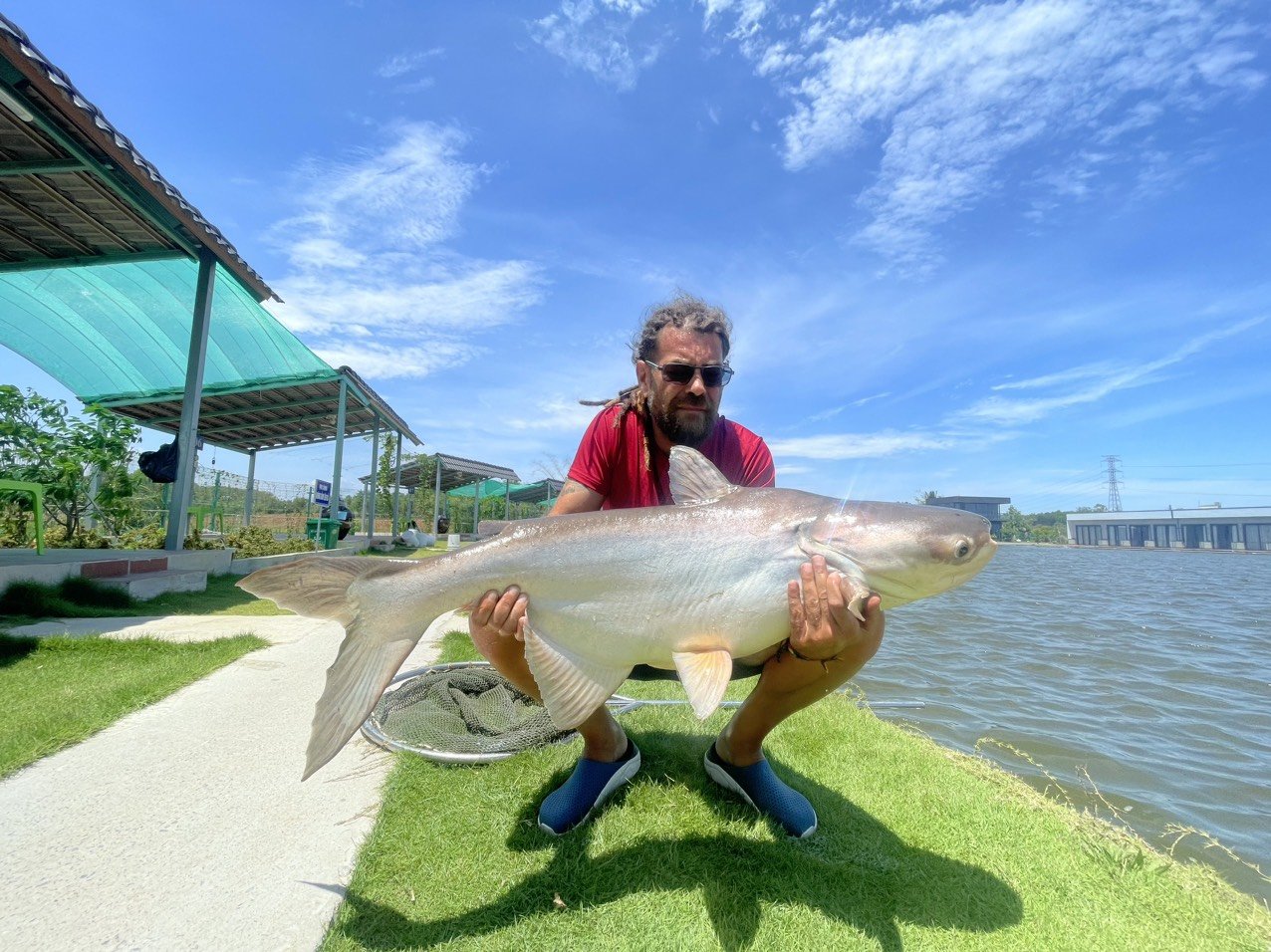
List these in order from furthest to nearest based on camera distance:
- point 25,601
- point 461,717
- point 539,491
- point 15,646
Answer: point 539,491
point 25,601
point 15,646
point 461,717

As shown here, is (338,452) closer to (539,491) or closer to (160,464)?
(160,464)

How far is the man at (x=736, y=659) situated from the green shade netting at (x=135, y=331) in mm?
7971

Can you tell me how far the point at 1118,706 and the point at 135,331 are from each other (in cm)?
1464

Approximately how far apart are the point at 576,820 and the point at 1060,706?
5.54 m

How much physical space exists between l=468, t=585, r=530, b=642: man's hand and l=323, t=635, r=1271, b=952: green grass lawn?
789 millimetres

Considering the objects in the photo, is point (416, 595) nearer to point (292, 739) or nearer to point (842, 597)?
point (842, 597)

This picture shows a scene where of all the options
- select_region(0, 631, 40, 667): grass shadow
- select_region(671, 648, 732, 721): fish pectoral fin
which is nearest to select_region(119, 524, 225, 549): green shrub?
select_region(0, 631, 40, 667): grass shadow

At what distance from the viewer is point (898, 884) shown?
208 centimetres

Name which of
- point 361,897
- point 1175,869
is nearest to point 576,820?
point 361,897

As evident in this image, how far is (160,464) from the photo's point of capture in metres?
7.84

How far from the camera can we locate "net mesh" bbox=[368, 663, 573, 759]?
9.46 feet

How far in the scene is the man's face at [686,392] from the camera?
108 inches

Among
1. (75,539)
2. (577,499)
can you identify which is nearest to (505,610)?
(577,499)

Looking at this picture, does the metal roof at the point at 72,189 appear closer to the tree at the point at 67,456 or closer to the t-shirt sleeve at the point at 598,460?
the tree at the point at 67,456
